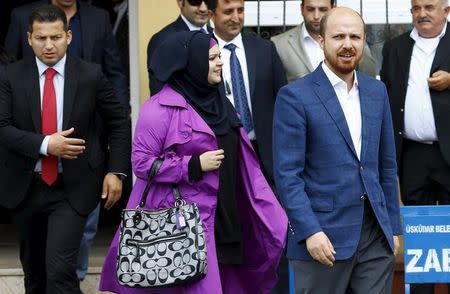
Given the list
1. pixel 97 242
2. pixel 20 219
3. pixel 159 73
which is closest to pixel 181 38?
pixel 159 73

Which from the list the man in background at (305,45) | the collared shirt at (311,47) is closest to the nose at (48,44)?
the man in background at (305,45)

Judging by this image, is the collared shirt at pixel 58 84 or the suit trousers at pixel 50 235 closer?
the suit trousers at pixel 50 235

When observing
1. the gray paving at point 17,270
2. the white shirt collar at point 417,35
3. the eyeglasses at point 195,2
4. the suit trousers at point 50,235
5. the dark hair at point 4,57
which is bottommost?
the gray paving at point 17,270

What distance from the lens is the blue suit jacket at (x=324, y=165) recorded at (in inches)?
244

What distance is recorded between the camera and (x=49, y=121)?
→ 25.4ft

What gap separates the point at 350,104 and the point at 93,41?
2719 millimetres

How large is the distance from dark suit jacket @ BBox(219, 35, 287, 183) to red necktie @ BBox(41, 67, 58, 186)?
1292mm

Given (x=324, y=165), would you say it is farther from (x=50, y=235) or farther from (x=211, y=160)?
(x=50, y=235)

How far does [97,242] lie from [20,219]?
2218 mm

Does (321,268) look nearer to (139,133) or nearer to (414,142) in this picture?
(139,133)

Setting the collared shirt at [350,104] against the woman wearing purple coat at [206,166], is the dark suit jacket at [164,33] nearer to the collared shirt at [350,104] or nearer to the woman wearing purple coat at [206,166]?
the woman wearing purple coat at [206,166]

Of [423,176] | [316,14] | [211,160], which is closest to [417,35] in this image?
[316,14]

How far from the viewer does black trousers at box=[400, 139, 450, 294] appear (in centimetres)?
820

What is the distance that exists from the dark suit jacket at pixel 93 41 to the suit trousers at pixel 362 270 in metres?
2.60
